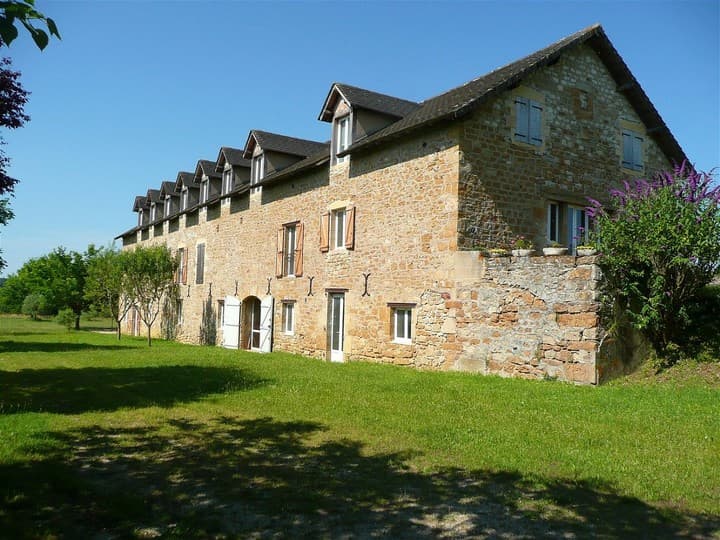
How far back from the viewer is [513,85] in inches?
506

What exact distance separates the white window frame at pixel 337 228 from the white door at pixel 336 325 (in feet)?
4.76

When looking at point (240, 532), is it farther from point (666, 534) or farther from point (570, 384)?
point (570, 384)

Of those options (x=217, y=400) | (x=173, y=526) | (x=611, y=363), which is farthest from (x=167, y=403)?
(x=611, y=363)

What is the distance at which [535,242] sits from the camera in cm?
1327

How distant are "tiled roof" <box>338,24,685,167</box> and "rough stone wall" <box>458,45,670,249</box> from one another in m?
0.28

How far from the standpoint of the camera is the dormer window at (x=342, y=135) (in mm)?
15648

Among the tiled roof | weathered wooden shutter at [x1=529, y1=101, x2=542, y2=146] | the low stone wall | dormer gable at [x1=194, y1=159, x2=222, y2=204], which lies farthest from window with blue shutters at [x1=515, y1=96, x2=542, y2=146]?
dormer gable at [x1=194, y1=159, x2=222, y2=204]

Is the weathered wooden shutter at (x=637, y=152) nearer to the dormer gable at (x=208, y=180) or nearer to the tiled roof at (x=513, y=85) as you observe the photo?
the tiled roof at (x=513, y=85)

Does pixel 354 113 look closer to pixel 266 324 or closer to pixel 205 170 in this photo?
pixel 266 324

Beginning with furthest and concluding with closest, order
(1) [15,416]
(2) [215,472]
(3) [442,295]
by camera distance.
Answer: (3) [442,295], (1) [15,416], (2) [215,472]

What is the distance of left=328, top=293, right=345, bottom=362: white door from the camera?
15594 mm

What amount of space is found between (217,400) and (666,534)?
636 centimetres

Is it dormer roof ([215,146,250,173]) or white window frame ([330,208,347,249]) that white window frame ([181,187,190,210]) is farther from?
white window frame ([330,208,347,249])

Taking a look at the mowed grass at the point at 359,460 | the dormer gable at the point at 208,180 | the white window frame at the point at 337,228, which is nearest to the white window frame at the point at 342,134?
the white window frame at the point at 337,228
